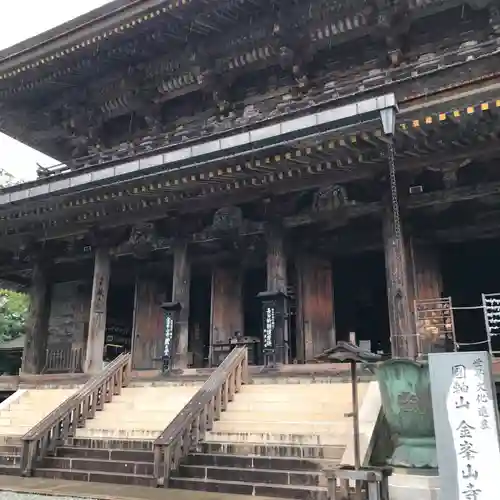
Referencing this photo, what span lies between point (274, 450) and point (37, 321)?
9.92 metres

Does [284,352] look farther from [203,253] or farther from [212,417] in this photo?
[203,253]

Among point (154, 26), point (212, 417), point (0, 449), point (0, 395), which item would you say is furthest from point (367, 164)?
point (0, 395)

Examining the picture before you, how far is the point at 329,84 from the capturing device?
492 inches

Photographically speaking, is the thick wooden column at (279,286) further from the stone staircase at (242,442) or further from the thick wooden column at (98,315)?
the thick wooden column at (98,315)

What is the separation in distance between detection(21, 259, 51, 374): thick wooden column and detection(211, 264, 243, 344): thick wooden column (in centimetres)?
517

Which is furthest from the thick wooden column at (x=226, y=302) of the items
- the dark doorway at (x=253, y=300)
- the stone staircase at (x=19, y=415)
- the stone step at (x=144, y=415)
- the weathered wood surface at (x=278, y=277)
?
the stone staircase at (x=19, y=415)

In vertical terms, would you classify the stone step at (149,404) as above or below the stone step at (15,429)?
above

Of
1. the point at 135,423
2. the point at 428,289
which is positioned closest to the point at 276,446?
the point at 135,423

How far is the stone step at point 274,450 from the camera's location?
22.1 feet

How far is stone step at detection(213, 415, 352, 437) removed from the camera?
7227 millimetres

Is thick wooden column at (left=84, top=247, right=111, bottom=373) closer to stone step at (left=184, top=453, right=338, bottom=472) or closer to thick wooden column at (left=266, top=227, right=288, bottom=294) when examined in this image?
thick wooden column at (left=266, top=227, right=288, bottom=294)

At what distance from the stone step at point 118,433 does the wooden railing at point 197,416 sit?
0.97 m

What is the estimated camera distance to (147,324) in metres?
14.2

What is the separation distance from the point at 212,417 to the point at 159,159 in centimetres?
520
